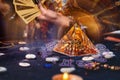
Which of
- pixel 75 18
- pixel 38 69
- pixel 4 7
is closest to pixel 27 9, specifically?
pixel 4 7

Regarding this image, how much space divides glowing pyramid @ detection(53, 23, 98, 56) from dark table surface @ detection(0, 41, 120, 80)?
39 mm

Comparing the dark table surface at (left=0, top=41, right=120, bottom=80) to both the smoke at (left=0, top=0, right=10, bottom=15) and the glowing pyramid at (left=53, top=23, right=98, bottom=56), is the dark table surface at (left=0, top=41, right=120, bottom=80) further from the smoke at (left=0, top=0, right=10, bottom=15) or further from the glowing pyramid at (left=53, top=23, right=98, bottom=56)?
the smoke at (left=0, top=0, right=10, bottom=15)

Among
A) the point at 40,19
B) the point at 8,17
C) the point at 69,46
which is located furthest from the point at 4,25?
the point at 69,46

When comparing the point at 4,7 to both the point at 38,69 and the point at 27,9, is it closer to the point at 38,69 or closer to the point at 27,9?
the point at 27,9

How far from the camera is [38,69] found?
101 centimetres

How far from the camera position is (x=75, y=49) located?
3.87 ft

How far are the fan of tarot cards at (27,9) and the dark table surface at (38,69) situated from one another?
0.44 feet

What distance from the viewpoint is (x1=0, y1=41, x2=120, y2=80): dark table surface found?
0.95 m

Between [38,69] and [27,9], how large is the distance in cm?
32

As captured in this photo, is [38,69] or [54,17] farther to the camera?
[54,17]

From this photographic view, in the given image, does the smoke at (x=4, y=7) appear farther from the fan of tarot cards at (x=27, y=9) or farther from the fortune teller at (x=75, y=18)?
the fortune teller at (x=75, y=18)

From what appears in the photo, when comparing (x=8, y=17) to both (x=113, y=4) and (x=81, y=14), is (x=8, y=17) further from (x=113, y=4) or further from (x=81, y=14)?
(x=113, y=4)

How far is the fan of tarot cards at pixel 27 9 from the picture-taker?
1.23 metres

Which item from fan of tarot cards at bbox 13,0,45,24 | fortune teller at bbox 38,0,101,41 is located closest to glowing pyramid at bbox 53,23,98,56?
fortune teller at bbox 38,0,101,41
